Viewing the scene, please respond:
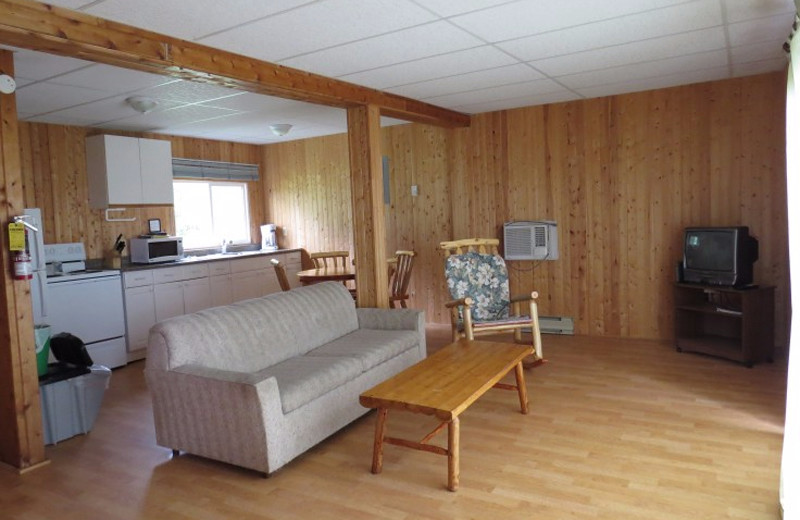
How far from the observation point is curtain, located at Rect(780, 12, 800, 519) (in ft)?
6.98

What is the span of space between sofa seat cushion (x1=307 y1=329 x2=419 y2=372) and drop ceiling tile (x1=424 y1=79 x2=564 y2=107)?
2.23 m

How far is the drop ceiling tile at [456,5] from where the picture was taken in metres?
2.71

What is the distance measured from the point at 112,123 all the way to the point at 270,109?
171 centimetres

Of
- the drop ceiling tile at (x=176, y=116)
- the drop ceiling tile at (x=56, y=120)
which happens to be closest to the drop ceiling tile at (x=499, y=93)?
the drop ceiling tile at (x=176, y=116)

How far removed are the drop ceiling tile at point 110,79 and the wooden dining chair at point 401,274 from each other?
2.82m

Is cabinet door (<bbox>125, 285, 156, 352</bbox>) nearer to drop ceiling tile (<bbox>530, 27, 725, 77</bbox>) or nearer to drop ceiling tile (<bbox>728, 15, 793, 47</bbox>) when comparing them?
drop ceiling tile (<bbox>530, 27, 725, 77</bbox>)

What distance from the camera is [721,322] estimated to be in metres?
4.98

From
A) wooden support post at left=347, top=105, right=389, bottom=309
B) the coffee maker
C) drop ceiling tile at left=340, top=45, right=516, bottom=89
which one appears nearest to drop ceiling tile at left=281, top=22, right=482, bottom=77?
drop ceiling tile at left=340, top=45, right=516, bottom=89

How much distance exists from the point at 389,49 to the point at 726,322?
3798 mm

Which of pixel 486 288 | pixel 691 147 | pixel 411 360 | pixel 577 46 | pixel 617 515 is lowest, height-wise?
Result: pixel 617 515

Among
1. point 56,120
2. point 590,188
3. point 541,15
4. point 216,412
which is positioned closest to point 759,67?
point 590,188

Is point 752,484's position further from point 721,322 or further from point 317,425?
point 721,322

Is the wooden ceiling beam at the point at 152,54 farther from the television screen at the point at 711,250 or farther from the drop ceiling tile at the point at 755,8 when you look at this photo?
the television screen at the point at 711,250

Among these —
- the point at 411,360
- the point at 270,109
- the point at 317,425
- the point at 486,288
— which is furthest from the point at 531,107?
the point at 317,425
